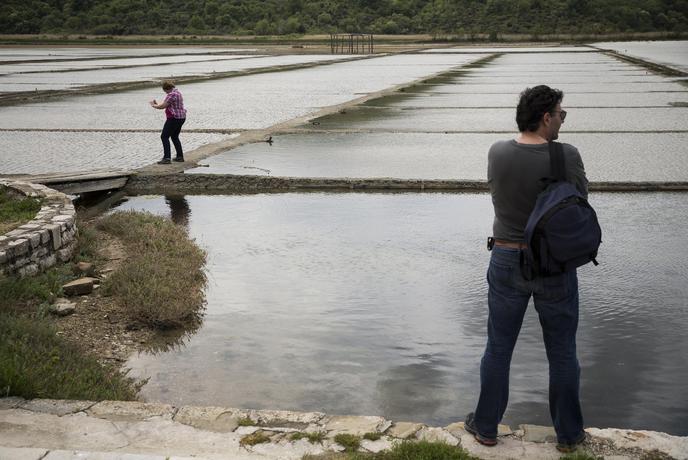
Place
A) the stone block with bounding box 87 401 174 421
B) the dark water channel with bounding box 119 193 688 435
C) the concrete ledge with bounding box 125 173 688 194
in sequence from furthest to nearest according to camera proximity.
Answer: the concrete ledge with bounding box 125 173 688 194
the dark water channel with bounding box 119 193 688 435
the stone block with bounding box 87 401 174 421

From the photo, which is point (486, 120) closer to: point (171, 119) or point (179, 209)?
point (171, 119)

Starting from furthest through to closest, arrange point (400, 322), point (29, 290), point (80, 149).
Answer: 1. point (80, 149)
2. point (29, 290)
3. point (400, 322)

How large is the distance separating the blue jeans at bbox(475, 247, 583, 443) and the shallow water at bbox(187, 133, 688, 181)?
799 cm

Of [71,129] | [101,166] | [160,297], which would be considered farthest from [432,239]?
[71,129]

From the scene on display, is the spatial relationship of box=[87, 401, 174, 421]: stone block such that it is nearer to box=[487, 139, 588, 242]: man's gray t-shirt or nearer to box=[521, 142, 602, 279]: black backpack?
box=[487, 139, 588, 242]: man's gray t-shirt

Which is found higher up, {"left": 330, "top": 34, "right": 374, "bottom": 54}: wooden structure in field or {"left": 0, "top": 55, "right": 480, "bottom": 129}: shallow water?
{"left": 0, "top": 55, "right": 480, "bottom": 129}: shallow water

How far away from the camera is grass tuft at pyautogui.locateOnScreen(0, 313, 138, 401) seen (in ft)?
16.4

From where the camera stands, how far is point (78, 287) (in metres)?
7.37

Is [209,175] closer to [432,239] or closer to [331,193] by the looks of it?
[331,193]

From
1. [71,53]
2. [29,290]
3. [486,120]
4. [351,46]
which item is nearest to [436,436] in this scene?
[29,290]

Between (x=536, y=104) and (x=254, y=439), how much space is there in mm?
2201

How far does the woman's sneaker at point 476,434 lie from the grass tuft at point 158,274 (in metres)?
2.96

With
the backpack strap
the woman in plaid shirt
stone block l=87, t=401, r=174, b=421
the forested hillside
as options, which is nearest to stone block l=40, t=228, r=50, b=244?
stone block l=87, t=401, r=174, b=421

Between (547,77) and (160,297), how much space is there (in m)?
29.5
